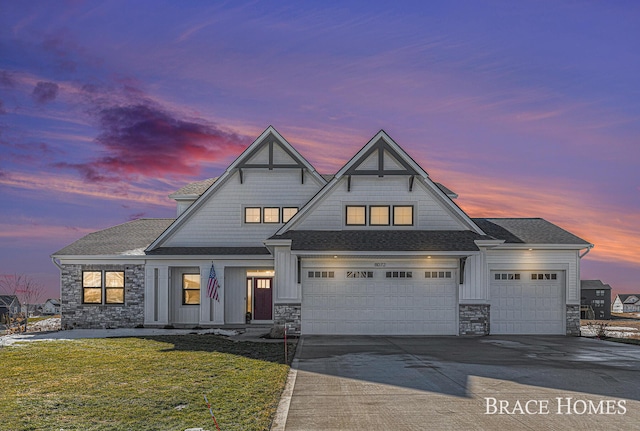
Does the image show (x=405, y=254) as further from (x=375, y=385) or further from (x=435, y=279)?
(x=375, y=385)

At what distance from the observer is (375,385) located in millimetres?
11695

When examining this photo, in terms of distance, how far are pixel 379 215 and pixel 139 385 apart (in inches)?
558

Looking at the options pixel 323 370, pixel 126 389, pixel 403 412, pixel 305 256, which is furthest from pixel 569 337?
pixel 126 389

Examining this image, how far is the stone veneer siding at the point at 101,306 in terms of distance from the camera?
2636cm

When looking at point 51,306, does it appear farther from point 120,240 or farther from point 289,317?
point 289,317

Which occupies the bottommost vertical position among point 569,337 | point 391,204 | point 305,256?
point 569,337

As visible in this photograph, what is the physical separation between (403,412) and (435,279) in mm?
13739

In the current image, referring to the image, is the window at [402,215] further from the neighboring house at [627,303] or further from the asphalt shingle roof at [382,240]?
the neighboring house at [627,303]

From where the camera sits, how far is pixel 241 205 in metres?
27.5

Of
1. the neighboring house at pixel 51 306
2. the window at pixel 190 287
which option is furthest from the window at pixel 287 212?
the neighboring house at pixel 51 306

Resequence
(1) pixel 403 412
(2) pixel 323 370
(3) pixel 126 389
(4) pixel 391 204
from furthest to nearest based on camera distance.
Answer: (4) pixel 391 204 < (2) pixel 323 370 < (3) pixel 126 389 < (1) pixel 403 412

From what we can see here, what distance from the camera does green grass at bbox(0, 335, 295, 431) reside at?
900 cm

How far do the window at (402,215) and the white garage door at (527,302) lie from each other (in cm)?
415

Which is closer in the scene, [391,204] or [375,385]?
[375,385]
